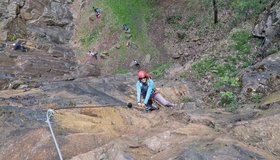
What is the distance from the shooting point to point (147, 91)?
419 inches

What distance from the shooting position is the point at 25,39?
22906mm

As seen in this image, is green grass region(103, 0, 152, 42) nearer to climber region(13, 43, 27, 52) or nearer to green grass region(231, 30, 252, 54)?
climber region(13, 43, 27, 52)

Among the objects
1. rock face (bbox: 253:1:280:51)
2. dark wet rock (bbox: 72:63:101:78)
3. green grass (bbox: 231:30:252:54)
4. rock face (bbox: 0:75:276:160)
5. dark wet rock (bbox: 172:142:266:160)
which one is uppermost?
rock face (bbox: 253:1:280:51)

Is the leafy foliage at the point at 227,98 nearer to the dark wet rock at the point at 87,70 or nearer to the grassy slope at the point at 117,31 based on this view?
the grassy slope at the point at 117,31

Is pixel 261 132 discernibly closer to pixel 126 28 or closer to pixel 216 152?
pixel 216 152

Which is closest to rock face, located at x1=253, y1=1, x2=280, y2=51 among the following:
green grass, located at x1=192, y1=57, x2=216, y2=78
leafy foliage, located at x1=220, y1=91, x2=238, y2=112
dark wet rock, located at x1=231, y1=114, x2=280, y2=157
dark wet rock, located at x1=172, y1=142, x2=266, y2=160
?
green grass, located at x1=192, y1=57, x2=216, y2=78

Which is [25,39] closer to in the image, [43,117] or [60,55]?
[60,55]

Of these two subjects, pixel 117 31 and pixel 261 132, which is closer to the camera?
pixel 261 132

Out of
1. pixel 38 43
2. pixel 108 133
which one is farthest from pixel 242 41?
pixel 38 43

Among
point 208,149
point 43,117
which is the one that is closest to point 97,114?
point 43,117

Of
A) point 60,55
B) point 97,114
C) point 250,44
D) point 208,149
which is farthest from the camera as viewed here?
point 60,55

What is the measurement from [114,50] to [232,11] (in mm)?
8317

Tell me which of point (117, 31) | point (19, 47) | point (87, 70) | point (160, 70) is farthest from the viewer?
point (117, 31)

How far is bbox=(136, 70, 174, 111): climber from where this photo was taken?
10609 mm
